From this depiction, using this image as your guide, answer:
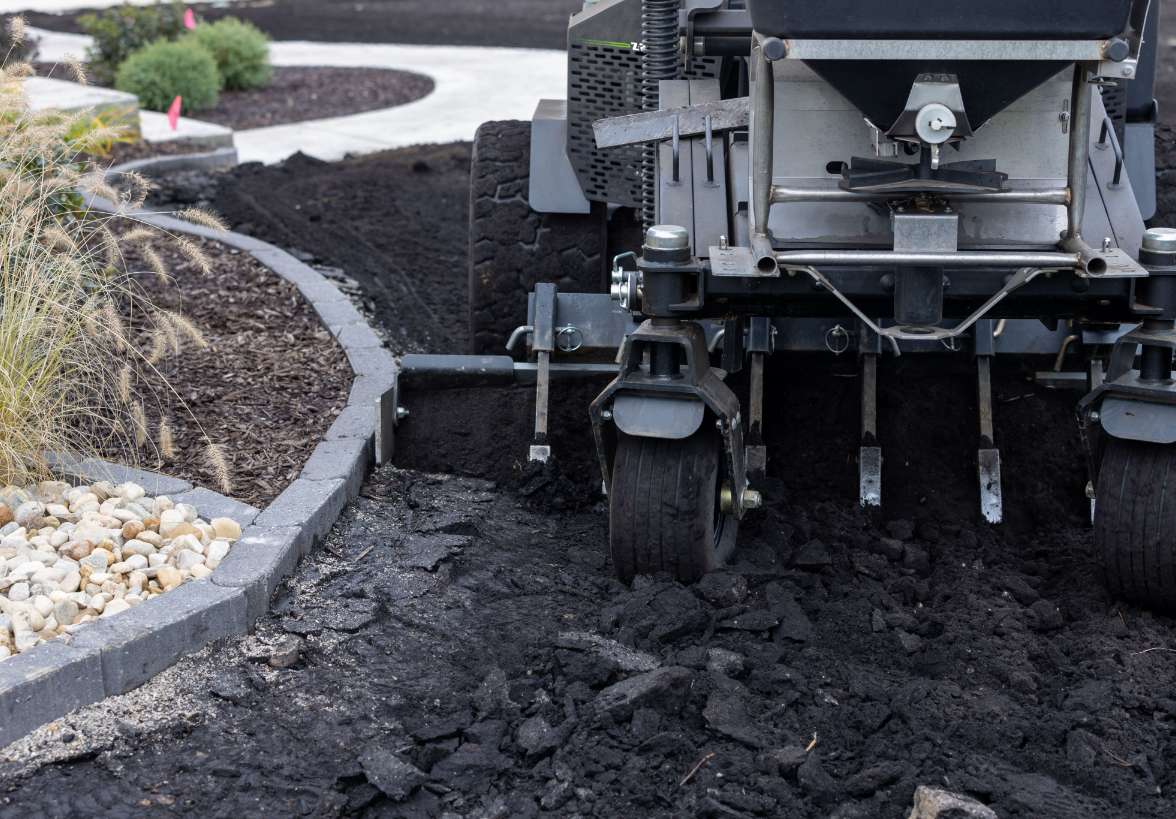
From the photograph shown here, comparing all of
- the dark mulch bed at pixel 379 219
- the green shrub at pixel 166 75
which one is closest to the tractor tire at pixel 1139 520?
the dark mulch bed at pixel 379 219

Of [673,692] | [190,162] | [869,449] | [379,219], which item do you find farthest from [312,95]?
[673,692]

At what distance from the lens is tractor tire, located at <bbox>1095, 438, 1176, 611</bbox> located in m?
3.80

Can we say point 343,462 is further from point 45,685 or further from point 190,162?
point 190,162

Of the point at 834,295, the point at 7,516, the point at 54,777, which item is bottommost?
the point at 54,777

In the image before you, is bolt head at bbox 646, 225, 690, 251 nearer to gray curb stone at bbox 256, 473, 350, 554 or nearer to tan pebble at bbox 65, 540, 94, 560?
gray curb stone at bbox 256, 473, 350, 554

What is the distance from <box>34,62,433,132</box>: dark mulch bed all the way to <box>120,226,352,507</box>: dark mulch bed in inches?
213

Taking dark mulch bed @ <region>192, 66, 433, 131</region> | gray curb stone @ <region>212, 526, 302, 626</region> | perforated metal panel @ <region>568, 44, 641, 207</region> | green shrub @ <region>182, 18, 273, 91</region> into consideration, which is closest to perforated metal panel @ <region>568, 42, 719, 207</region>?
perforated metal panel @ <region>568, 44, 641, 207</region>

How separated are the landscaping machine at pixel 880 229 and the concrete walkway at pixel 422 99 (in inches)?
210

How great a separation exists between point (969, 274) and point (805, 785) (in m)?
1.38

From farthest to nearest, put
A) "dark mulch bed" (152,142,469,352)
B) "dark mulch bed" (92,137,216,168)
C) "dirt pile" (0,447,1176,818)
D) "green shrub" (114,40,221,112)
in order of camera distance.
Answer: "green shrub" (114,40,221,112) < "dark mulch bed" (92,137,216,168) < "dark mulch bed" (152,142,469,352) < "dirt pile" (0,447,1176,818)

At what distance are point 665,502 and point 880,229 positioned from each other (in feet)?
3.05

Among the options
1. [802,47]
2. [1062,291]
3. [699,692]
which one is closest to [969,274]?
[1062,291]

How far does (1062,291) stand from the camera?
3684 mm

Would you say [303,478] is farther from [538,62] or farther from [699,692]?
[538,62]
